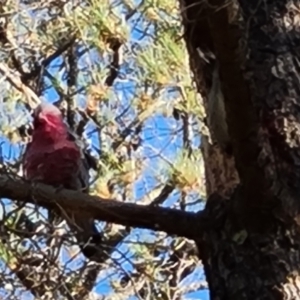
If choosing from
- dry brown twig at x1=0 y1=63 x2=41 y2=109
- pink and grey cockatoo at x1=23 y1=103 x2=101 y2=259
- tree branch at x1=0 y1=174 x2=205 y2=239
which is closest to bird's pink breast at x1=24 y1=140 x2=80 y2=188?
pink and grey cockatoo at x1=23 y1=103 x2=101 y2=259

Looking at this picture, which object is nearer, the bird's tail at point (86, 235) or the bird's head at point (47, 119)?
the bird's tail at point (86, 235)

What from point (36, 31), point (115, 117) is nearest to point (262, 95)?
point (115, 117)

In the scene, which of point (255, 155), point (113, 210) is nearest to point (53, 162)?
point (113, 210)

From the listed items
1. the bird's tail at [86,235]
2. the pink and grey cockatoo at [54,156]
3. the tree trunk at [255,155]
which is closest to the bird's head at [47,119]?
the pink and grey cockatoo at [54,156]

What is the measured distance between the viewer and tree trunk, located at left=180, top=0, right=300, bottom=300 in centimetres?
132

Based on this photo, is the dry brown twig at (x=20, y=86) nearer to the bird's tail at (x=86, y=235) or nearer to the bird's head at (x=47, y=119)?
the bird's head at (x=47, y=119)

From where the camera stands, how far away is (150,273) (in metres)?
1.90

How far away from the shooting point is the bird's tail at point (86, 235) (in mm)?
1611

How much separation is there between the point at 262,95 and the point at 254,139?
0.21m

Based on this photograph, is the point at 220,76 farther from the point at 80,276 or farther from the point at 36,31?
the point at 36,31

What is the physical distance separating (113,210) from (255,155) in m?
0.26

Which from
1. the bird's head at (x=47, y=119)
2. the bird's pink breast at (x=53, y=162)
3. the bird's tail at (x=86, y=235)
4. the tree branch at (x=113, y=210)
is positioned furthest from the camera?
the bird's head at (x=47, y=119)

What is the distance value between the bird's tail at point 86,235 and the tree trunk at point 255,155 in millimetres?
231

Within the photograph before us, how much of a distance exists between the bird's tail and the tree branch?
47 mm
